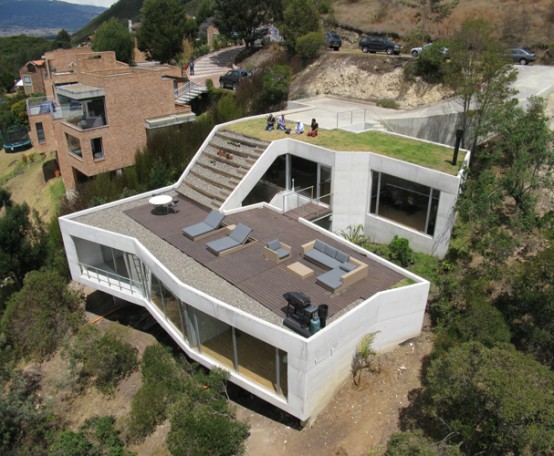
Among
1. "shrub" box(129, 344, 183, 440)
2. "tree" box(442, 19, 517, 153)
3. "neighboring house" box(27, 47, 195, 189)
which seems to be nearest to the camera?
"shrub" box(129, 344, 183, 440)

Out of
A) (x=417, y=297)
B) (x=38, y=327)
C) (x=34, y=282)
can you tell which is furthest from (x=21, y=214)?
(x=417, y=297)

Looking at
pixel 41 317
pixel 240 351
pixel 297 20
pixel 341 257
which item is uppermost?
pixel 297 20

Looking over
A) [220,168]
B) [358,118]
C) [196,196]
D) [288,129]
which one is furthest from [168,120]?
[358,118]

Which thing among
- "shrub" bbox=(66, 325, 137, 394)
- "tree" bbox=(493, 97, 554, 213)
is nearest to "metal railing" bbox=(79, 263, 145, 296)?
"shrub" bbox=(66, 325, 137, 394)

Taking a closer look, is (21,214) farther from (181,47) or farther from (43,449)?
(181,47)

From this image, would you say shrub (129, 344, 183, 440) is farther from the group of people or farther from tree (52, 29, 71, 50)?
tree (52, 29, 71, 50)

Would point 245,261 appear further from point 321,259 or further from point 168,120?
point 168,120
